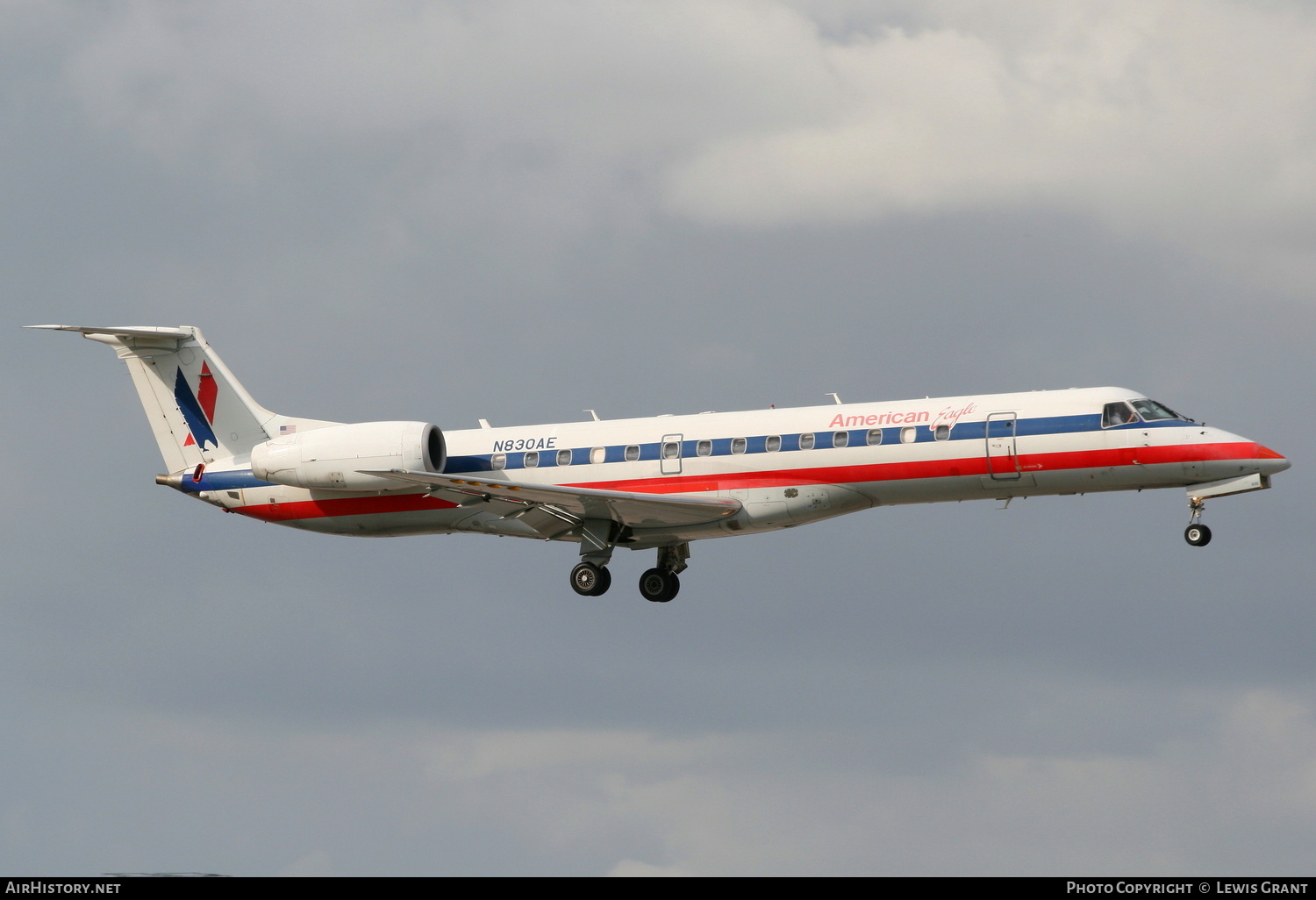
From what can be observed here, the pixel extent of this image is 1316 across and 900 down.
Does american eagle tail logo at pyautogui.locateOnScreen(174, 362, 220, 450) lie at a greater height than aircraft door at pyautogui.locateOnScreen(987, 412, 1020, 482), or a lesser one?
greater

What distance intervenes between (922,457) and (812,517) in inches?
118

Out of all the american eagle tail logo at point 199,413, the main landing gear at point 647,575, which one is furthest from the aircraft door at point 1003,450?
the american eagle tail logo at point 199,413

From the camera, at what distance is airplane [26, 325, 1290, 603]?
38.5 meters

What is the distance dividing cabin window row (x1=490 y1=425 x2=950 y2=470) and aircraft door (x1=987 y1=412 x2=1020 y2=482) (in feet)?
3.22

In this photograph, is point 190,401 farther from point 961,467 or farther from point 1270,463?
point 1270,463

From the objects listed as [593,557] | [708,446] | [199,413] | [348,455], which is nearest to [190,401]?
[199,413]

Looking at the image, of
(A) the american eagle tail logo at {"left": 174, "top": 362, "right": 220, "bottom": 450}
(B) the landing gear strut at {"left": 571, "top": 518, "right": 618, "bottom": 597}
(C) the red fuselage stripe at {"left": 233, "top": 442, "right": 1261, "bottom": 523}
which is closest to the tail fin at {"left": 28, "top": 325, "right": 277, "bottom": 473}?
(A) the american eagle tail logo at {"left": 174, "top": 362, "right": 220, "bottom": 450}

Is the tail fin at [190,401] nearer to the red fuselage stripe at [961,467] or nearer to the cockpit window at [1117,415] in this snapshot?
the red fuselage stripe at [961,467]

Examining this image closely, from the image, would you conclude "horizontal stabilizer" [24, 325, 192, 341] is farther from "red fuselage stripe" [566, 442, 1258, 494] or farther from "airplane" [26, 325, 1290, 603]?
"red fuselage stripe" [566, 442, 1258, 494]

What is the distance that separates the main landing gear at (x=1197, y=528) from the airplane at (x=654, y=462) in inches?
1.7
